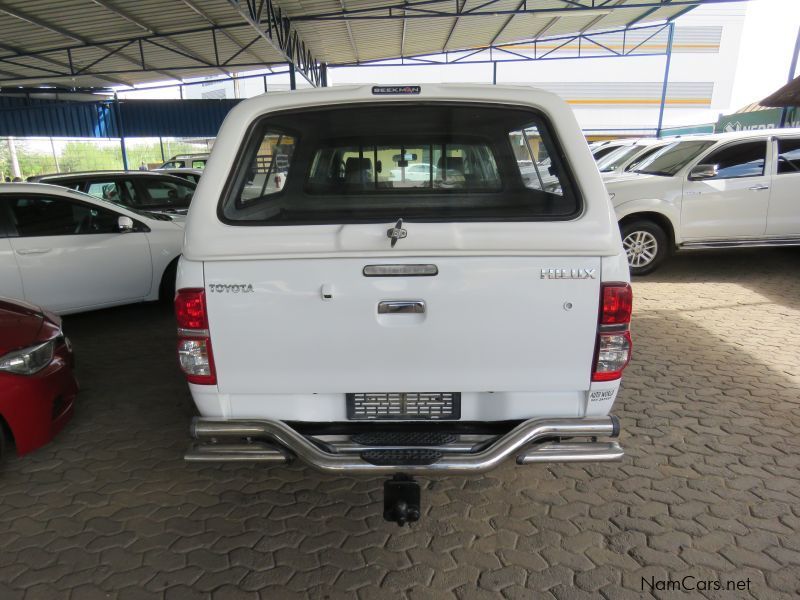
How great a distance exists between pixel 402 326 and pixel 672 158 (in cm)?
751

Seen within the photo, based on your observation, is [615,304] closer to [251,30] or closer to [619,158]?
[619,158]

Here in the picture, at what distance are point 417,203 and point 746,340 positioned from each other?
14.2 feet

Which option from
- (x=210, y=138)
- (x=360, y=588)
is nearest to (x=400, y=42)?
(x=210, y=138)

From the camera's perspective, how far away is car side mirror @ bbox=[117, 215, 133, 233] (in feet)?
18.0

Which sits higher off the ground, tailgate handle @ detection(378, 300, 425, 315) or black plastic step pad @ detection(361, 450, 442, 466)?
tailgate handle @ detection(378, 300, 425, 315)

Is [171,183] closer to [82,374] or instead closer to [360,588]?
[82,374]

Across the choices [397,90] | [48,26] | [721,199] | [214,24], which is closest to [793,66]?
[721,199]

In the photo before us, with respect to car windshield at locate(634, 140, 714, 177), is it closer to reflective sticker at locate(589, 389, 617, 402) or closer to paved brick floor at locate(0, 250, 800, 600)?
paved brick floor at locate(0, 250, 800, 600)

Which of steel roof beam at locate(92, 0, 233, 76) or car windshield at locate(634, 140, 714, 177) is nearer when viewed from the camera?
car windshield at locate(634, 140, 714, 177)

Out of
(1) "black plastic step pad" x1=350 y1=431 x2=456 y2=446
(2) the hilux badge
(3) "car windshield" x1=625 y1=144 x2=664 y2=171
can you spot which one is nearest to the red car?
(1) "black plastic step pad" x1=350 y1=431 x2=456 y2=446

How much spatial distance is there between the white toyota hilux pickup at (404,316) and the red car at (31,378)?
4.71 ft

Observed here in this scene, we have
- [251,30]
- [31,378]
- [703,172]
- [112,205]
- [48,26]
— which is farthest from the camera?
[251,30]

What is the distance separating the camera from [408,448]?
231 cm

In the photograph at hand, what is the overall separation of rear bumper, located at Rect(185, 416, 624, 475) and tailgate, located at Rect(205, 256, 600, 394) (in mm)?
172
